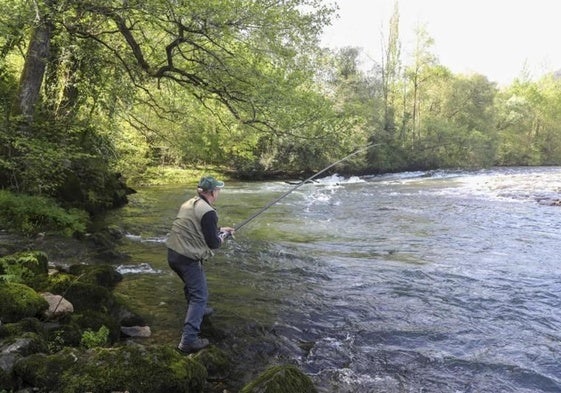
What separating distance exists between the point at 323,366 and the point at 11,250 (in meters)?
5.72

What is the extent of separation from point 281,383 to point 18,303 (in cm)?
315

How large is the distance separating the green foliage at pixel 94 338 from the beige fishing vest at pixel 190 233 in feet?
3.93

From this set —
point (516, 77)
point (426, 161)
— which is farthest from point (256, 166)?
point (516, 77)

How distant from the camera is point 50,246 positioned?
9.22 meters

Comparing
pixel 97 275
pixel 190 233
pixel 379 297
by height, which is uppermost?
pixel 190 233

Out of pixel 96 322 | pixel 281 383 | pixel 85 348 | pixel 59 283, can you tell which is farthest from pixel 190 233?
pixel 281 383

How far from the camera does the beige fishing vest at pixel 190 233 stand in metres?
5.57

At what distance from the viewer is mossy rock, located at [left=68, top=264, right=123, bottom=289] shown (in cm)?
678

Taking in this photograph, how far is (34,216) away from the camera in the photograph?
1016 centimetres

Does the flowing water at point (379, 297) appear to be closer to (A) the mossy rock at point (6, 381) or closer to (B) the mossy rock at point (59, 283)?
(B) the mossy rock at point (59, 283)

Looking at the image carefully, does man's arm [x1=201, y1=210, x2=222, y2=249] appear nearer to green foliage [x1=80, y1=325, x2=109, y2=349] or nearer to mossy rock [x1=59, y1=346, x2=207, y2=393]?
mossy rock [x1=59, y1=346, x2=207, y2=393]

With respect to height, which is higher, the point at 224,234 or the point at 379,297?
the point at 224,234

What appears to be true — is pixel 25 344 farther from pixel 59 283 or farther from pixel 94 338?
pixel 59 283

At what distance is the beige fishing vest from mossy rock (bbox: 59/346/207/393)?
1260mm
